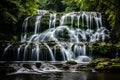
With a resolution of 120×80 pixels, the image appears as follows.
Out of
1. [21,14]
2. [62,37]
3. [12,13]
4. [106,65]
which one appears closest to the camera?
[106,65]

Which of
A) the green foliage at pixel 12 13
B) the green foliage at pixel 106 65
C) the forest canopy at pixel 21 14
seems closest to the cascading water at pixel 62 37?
the forest canopy at pixel 21 14

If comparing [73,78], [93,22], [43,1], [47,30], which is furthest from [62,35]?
[43,1]

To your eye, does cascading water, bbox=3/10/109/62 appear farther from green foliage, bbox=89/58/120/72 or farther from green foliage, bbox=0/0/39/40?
green foliage, bbox=89/58/120/72

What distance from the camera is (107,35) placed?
1158 inches

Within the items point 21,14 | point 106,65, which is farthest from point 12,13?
point 106,65

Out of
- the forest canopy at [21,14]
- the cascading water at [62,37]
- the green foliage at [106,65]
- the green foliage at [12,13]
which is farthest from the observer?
the green foliage at [12,13]

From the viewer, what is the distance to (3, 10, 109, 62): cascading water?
23.9 metres

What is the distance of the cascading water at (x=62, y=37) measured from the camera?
78.5 feet

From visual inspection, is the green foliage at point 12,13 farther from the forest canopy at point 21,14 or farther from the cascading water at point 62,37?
the cascading water at point 62,37

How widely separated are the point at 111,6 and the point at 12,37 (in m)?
10.1

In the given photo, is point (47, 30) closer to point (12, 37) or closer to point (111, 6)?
point (12, 37)

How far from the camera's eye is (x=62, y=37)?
29.7m

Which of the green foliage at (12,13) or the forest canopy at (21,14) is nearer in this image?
the forest canopy at (21,14)

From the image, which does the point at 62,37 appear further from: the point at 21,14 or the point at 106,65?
the point at 106,65
